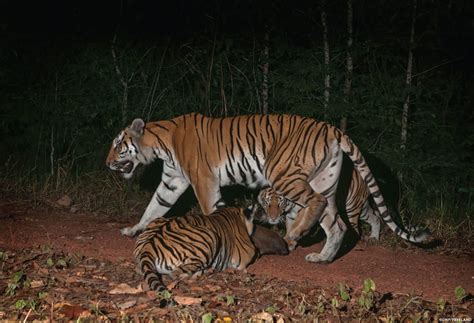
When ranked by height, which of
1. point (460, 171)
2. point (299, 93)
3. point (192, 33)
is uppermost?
point (192, 33)

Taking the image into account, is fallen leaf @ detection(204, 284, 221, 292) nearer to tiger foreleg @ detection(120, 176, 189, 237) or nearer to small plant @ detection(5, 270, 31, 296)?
small plant @ detection(5, 270, 31, 296)

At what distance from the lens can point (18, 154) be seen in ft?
29.8

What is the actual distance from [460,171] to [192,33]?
3580 mm

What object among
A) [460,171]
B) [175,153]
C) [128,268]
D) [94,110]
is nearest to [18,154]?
[94,110]

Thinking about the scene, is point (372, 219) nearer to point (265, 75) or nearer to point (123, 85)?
point (265, 75)

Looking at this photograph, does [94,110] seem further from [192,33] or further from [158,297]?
[158,297]

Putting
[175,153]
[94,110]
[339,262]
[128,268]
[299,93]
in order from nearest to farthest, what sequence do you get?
[128,268]
[339,262]
[175,153]
[299,93]
[94,110]

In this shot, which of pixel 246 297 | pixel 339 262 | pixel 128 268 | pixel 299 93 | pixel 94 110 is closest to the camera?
pixel 246 297

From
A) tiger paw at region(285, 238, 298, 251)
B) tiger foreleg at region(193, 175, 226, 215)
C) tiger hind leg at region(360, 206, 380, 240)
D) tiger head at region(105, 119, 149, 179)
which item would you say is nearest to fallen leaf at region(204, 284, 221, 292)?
tiger paw at region(285, 238, 298, 251)


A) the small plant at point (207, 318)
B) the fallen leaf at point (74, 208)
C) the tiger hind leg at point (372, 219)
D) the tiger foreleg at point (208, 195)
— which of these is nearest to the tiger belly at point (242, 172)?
the tiger foreleg at point (208, 195)

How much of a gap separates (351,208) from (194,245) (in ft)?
7.19

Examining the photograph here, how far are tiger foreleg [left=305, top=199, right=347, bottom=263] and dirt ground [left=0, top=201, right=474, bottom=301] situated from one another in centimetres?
8

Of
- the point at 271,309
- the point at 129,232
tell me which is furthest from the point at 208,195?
the point at 271,309

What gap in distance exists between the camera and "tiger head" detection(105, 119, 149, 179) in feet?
21.8
